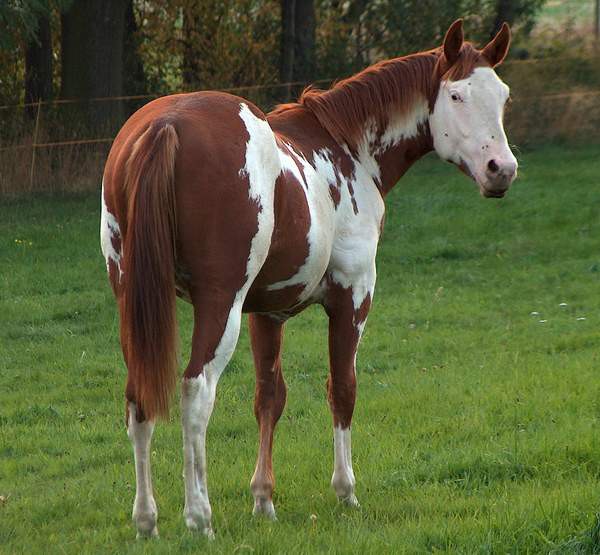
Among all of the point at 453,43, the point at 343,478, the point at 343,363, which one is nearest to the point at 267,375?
the point at 343,363

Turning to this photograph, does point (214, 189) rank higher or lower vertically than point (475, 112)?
lower

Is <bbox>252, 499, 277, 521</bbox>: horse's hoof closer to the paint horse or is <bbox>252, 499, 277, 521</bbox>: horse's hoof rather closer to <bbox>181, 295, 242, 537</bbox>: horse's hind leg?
the paint horse

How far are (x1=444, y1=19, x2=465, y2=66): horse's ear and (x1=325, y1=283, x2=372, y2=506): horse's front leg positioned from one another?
1.26 meters

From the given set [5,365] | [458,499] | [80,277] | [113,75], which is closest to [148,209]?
[458,499]

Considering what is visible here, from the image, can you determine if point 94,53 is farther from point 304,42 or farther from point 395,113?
point 395,113

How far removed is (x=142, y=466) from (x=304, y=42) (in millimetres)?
16351

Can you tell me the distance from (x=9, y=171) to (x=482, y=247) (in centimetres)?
693

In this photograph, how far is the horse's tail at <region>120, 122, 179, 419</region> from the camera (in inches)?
176

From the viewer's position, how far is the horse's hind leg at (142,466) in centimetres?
478

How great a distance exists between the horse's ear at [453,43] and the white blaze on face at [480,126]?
0.13 meters

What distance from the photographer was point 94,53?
17.4 meters

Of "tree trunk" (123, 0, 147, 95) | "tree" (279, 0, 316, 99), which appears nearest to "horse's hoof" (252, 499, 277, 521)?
"tree trunk" (123, 0, 147, 95)

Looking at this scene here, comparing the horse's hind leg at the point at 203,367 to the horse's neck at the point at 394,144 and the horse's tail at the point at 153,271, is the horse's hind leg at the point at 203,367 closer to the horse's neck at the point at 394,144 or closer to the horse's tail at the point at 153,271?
the horse's tail at the point at 153,271

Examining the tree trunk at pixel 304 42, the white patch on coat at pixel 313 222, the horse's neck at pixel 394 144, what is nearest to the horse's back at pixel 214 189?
the white patch on coat at pixel 313 222
